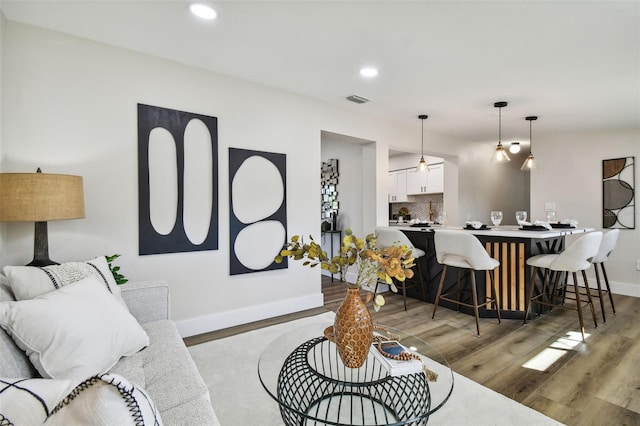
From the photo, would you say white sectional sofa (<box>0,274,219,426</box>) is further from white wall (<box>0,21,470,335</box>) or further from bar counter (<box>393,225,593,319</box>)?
bar counter (<box>393,225,593,319</box>)

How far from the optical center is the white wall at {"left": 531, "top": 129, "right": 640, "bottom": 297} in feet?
14.9

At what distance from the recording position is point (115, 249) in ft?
8.21

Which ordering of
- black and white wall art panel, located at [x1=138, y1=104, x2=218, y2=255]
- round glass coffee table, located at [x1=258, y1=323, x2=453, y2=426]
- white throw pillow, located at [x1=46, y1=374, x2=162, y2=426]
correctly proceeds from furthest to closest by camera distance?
black and white wall art panel, located at [x1=138, y1=104, x2=218, y2=255]
round glass coffee table, located at [x1=258, y1=323, x2=453, y2=426]
white throw pillow, located at [x1=46, y1=374, x2=162, y2=426]

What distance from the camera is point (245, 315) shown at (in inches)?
125

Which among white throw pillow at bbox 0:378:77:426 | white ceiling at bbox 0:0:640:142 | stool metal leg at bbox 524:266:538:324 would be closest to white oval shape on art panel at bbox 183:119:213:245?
white ceiling at bbox 0:0:640:142

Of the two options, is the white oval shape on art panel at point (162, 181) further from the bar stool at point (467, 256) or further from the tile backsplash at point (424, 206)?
the tile backsplash at point (424, 206)

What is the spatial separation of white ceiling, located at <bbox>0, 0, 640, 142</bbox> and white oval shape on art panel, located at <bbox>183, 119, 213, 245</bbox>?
64cm

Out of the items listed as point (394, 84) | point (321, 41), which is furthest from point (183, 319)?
point (394, 84)

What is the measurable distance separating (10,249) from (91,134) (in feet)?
3.16

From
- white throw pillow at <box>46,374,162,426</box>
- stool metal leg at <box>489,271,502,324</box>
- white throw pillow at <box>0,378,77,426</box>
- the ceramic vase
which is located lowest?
stool metal leg at <box>489,271,502,324</box>

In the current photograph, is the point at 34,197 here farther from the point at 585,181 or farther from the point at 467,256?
the point at 585,181

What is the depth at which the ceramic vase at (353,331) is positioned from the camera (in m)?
1.38

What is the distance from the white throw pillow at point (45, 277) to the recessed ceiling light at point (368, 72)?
2.59 meters

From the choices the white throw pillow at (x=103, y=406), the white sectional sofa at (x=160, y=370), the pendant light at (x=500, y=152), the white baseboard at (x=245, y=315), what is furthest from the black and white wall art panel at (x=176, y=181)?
the pendant light at (x=500, y=152)
